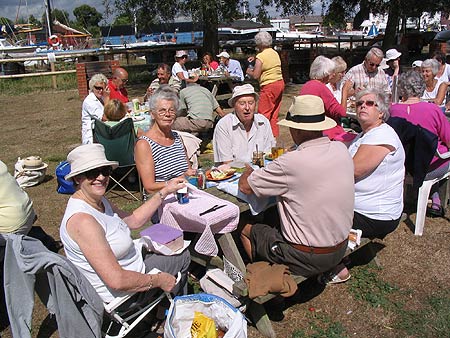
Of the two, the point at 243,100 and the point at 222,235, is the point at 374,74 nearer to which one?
the point at 243,100

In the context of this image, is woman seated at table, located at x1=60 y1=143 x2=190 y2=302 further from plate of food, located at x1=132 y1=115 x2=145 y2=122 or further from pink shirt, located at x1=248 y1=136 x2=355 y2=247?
plate of food, located at x1=132 y1=115 x2=145 y2=122

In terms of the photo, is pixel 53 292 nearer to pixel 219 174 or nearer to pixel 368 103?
pixel 219 174

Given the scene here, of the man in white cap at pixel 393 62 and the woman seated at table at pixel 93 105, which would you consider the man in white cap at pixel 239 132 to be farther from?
the man in white cap at pixel 393 62

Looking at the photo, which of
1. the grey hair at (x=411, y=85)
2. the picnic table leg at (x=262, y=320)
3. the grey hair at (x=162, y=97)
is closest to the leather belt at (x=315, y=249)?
the picnic table leg at (x=262, y=320)

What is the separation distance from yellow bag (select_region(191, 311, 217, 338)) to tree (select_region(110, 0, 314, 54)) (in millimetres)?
11157

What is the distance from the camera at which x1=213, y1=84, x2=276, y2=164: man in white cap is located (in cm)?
399

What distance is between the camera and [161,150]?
3.65 meters

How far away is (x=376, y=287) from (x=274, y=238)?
3.65 feet

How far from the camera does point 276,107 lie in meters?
6.87

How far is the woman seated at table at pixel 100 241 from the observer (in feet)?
7.44

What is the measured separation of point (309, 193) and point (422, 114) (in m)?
2.01

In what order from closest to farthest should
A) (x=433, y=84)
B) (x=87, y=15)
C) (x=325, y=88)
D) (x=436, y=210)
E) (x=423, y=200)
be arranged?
(x=423, y=200) < (x=436, y=210) < (x=325, y=88) < (x=433, y=84) < (x=87, y=15)

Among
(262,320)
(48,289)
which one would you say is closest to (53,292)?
(48,289)

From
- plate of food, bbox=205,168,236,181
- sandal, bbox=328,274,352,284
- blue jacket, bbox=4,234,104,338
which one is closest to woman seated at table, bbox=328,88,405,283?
sandal, bbox=328,274,352,284
